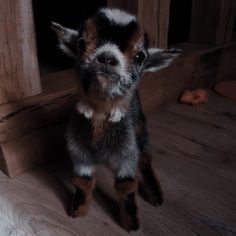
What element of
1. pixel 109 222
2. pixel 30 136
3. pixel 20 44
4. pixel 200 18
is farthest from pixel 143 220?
pixel 200 18

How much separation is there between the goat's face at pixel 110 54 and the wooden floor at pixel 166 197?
379 millimetres

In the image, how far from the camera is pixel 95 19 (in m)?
0.72

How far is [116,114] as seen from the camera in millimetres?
791

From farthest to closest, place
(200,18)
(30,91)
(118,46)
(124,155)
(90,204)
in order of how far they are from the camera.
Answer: (200,18), (30,91), (90,204), (124,155), (118,46)

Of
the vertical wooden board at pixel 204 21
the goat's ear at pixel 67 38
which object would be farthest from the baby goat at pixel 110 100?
the vertical wooden board at pixel 204 21

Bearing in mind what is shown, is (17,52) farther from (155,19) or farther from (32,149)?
(155,19)

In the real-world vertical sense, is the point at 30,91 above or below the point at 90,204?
above

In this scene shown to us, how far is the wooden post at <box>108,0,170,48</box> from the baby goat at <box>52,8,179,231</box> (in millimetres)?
495

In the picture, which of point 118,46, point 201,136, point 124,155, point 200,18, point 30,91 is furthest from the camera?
point 200,18

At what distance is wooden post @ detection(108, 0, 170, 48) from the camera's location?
1.27 m

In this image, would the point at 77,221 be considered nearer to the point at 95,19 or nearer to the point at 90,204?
the point at 90,204

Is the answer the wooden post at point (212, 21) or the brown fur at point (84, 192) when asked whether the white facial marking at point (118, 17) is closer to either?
the brown fur at point (84, 192)

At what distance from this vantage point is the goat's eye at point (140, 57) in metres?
0.73

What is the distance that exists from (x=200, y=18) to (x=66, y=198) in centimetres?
128
